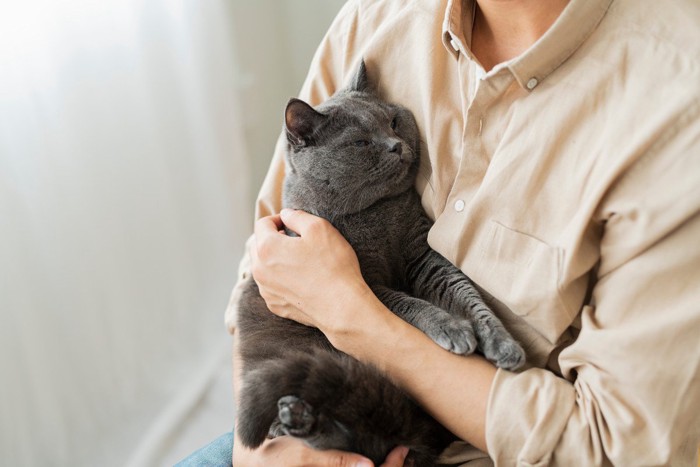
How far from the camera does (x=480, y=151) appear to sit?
995mm

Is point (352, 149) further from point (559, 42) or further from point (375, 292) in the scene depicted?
point (559, 42)

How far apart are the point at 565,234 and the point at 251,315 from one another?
641 millimetres

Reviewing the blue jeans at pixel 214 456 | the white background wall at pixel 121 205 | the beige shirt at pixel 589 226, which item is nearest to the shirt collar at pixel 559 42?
the beige shirt at pixel 589 226

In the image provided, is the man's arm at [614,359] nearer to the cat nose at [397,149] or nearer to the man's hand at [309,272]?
the man's hand at [309,272]

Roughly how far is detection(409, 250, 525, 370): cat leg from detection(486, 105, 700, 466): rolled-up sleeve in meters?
0.05

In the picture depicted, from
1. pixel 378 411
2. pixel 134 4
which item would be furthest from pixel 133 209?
pixel 378 411

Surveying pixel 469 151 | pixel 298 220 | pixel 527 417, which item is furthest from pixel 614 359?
pixel 298 220

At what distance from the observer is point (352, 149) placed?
1145mm

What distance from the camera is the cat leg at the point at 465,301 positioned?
95 centimetres

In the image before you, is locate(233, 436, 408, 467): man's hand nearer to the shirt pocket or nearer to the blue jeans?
the blue jeans

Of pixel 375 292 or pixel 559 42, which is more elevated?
pixel 559 42

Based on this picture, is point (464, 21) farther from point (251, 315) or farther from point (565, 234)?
point (251, 315)

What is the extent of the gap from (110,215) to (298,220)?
2.23 feet

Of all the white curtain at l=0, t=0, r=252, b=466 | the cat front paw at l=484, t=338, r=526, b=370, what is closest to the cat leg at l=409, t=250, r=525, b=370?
the cat front paw at l=484, t=338, r=526, b=370
